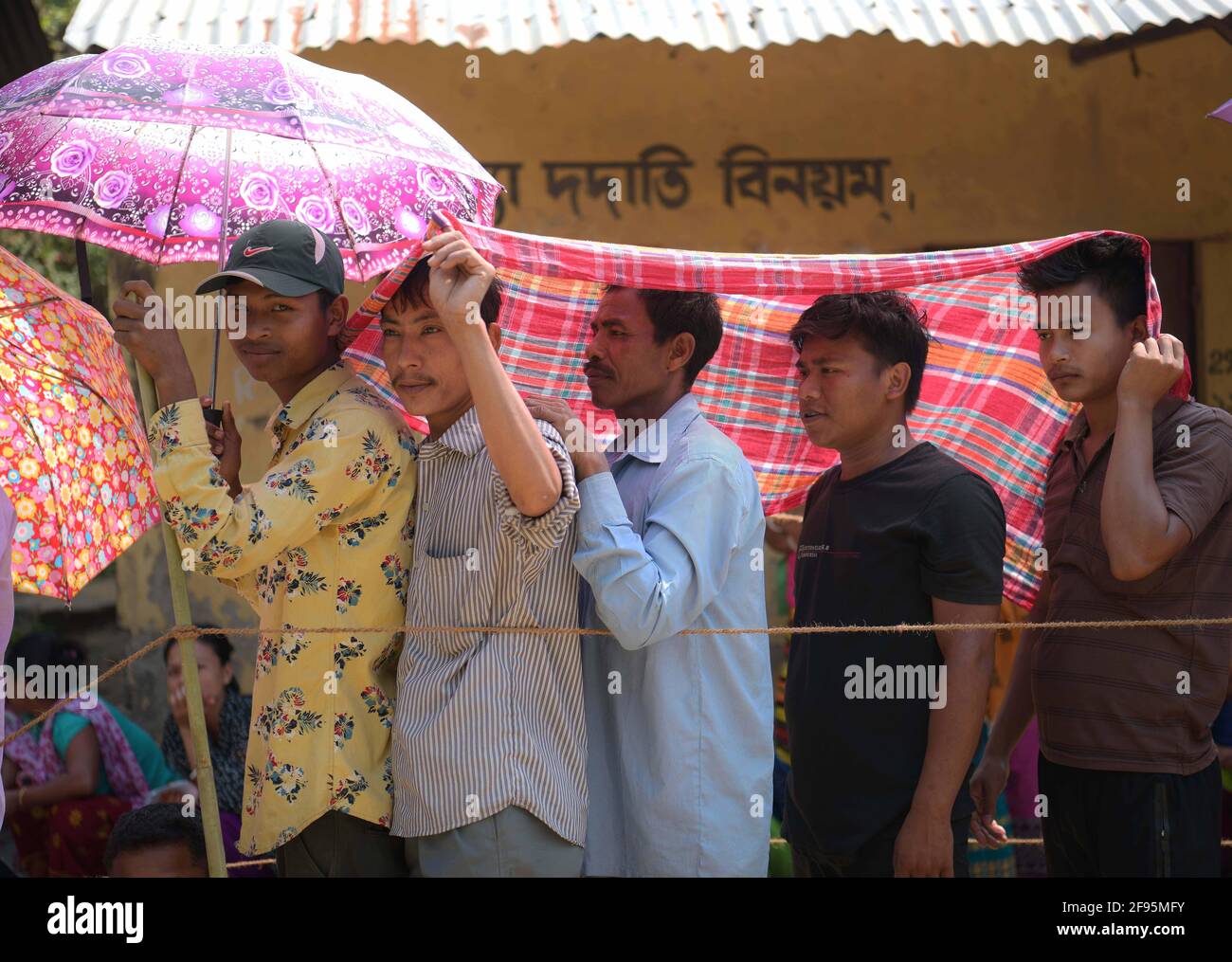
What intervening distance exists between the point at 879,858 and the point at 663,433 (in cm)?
104

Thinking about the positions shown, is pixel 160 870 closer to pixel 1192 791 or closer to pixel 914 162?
pixel 1192 791

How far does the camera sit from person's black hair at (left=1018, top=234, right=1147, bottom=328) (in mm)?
2871

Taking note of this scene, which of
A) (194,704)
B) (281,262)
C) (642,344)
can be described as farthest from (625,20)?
(194,704)

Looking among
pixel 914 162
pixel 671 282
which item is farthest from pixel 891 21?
pixel 671 282

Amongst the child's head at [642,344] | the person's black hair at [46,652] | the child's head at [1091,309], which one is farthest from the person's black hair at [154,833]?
the child's head at [1091,309]

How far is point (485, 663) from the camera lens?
2.45 metres

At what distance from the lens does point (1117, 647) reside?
2949 millimetres

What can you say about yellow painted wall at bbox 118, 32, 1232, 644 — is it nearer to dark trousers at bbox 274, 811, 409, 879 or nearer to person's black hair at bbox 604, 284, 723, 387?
person's black hair at bbox 604, 284, 723, 387

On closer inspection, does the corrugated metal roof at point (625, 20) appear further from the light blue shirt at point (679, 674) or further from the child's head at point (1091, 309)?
the light blue shirt at point (679, 674)

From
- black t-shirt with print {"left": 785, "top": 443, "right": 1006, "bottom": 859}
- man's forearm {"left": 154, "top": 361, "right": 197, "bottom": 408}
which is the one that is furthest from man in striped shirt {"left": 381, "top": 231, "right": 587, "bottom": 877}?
black t-shirt with print {"left": 785, "top": 443, "right": 1006, "bottom": 859}

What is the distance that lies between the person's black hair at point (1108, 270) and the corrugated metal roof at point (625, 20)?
81.5 inches

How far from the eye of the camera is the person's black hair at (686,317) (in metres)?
2.80

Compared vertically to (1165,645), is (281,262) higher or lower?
higher

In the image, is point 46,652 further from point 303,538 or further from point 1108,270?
point 1108,270
